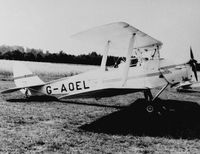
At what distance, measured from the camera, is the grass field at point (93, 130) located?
183 inches

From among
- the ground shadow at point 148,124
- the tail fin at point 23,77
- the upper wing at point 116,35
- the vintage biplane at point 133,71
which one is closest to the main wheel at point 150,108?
the vintage biplane at point 133,71

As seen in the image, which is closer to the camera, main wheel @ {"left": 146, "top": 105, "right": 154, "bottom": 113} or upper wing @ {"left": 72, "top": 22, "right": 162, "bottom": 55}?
upper wing @ {"left": 72, "top": 22, "right": 162, "bottom": 55}

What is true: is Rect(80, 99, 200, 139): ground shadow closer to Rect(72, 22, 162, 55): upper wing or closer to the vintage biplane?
the vintage biplane

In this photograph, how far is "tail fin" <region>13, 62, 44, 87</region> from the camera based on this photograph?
10023 mm

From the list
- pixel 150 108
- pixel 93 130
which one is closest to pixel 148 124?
pixel 150 108

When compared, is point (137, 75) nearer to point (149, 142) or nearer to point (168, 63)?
point (168, 63)

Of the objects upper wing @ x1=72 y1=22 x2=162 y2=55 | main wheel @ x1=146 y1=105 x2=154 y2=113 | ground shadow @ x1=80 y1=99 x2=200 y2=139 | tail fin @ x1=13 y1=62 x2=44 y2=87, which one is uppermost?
upper wing @ x1=72 y1=22 x2=162 y2=55

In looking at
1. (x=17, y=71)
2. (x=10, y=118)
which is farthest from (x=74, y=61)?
(x=10, y=118)

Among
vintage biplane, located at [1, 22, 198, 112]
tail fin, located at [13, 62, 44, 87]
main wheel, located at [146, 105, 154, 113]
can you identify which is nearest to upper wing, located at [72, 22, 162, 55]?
vintage biplane, located at [1, 22, 198, 112]

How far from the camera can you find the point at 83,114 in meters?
7.76

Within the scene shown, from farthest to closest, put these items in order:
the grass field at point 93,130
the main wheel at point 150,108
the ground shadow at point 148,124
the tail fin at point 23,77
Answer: the tail fin at point 23,77, the main wheel at point 150,108, the ground shadow at point 148,124, the grass field at point 93,130

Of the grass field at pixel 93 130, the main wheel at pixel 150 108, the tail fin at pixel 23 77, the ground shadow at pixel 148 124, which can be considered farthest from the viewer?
the tail fin at pixel 23 77

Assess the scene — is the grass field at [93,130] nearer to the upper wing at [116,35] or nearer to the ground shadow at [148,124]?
the ground shadow at [148,124]

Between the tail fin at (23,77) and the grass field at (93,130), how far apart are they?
1380 mm
